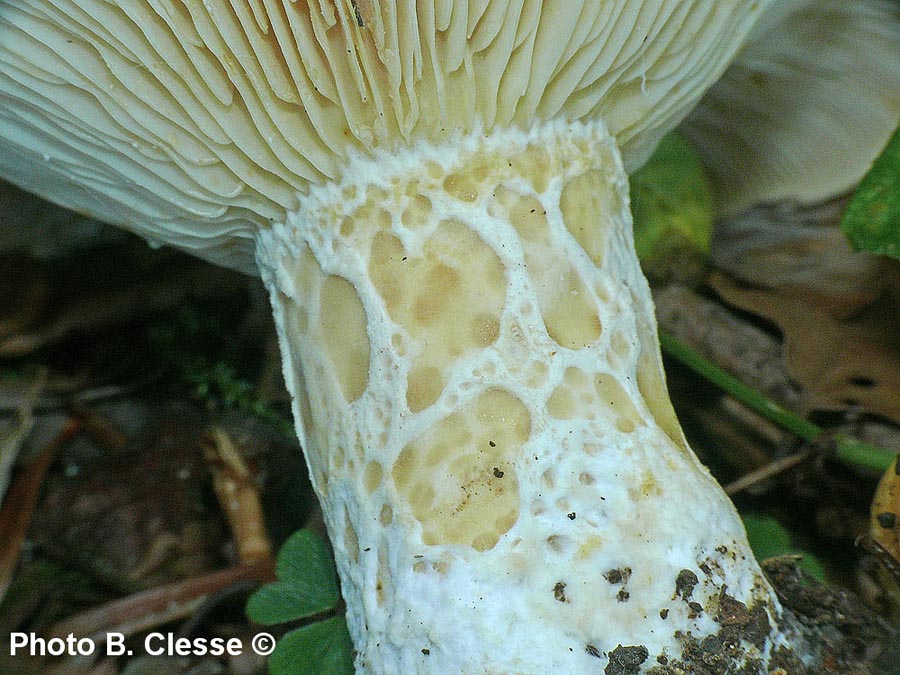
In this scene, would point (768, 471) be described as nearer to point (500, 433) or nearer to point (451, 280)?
point (500, 433)

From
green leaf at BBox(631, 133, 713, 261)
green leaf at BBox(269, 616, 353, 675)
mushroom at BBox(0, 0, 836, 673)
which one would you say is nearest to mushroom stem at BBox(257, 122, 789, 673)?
mushroom at BBox(0, 0, 836, 673)

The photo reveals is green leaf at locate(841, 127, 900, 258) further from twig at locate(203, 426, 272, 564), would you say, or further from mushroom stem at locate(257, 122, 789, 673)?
twig at locate(203, 426, 272, 564)

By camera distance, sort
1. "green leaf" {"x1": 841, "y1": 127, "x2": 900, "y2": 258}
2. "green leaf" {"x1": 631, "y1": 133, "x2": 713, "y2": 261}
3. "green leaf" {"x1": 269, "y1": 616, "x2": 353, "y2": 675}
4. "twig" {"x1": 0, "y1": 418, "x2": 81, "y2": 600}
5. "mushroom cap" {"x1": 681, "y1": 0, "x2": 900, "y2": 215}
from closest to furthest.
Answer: "green leaf" {"x1": 269, "y1": 616, "x2": 353, "y2": 675}
"green leaf" {"x1": 841, "y1": 127, "x2": 900, "y2": 258}
"mushroom cap" {"x1": 681, "y1": 0, "x2": 900, "y2": 215}
"twig" {"x1": 0, "y1": 418, "x2": 81, "y2": 600}
"green leaf" {"x1": 631, "y1": 133, "x2": 713, "y2": 261}

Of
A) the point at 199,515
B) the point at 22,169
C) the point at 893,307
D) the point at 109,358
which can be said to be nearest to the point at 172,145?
the point at 22,169

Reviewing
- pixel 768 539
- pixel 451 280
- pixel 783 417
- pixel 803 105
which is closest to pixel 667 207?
pixel 803 105

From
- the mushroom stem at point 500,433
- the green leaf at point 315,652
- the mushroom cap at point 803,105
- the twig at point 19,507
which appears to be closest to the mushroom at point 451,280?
the mushroom stem at point 500,433

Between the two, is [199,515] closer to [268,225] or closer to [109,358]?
[109,358]
